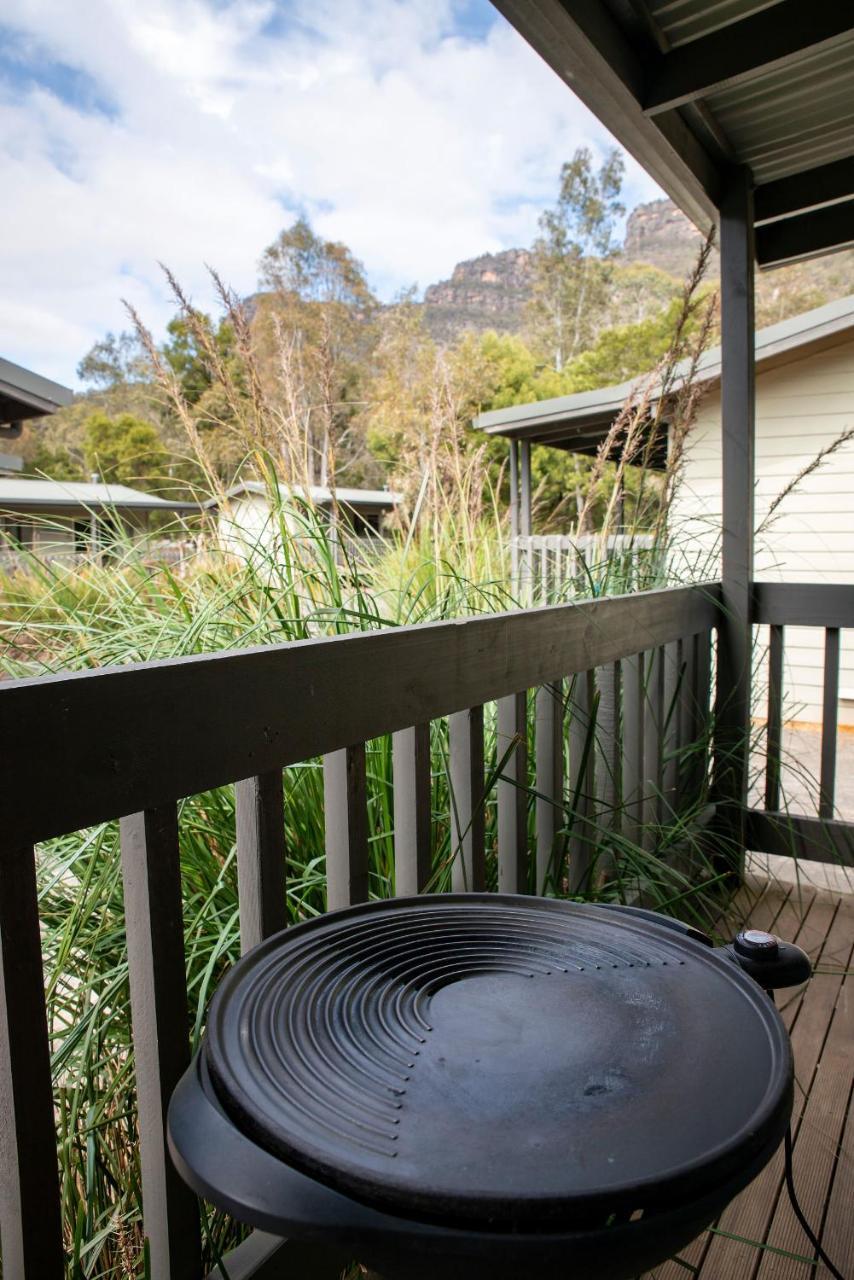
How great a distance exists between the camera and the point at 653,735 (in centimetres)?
245

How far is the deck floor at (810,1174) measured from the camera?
1.36 meters

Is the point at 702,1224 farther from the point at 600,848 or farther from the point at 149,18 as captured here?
the point at 149,18

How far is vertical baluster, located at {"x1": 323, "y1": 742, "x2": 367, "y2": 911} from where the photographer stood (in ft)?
3.90

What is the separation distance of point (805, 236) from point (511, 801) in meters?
2.58

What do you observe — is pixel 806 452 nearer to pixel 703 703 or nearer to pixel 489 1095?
pixel 703 703

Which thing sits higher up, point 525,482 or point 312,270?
point 312,270

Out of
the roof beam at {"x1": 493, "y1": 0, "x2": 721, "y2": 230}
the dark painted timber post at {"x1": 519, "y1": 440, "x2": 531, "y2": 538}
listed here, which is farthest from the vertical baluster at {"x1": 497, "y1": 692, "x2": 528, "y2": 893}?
the dark painted timber post at {"x1": 519, "y1": 440, "x2": 531, "y2": 538}

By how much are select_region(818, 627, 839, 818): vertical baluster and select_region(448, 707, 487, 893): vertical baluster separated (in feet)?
5.63

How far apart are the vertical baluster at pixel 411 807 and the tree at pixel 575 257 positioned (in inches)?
1302

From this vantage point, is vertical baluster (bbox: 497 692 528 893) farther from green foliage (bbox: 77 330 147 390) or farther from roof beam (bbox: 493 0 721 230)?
green foliage (bbox: 77 330 147 390)

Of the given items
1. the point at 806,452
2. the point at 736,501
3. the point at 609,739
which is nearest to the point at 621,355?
the point at 806,452

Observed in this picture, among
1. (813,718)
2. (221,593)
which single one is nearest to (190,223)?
(813,718)

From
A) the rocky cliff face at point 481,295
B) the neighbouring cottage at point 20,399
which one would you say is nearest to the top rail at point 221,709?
the neighbouring cottage at point 20,399

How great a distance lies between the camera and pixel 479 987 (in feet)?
2.63
